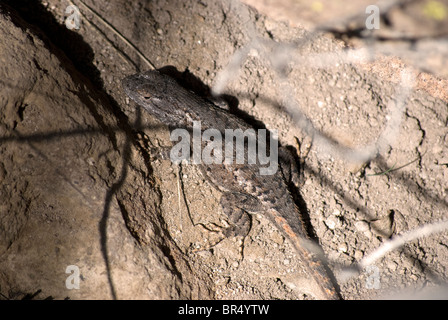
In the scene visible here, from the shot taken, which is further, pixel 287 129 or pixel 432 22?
pixel 287 129

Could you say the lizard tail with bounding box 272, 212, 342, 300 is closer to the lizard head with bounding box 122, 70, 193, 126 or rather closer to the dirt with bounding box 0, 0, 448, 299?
the dirt with bounding box 0, 0, 448, 299

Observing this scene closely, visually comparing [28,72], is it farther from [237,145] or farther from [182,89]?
[237,145]

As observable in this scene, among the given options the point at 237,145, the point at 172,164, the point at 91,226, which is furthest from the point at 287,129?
the point at 91,226

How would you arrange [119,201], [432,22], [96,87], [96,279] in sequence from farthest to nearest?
[96,87] → [119,201] → [96,279] → [432,22]

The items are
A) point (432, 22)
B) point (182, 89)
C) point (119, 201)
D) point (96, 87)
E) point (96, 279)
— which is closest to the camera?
point (432, 22)

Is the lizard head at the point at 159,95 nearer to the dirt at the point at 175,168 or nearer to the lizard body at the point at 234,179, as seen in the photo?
the lizard body at the point at 234,179

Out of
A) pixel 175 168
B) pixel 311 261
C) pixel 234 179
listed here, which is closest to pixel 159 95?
pixel 175 168

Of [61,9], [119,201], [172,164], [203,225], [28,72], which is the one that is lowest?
[203,225]

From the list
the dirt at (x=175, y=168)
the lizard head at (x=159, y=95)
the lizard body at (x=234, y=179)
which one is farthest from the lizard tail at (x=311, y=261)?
the lizard head at (x=159, y=95)

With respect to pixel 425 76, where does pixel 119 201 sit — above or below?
below
